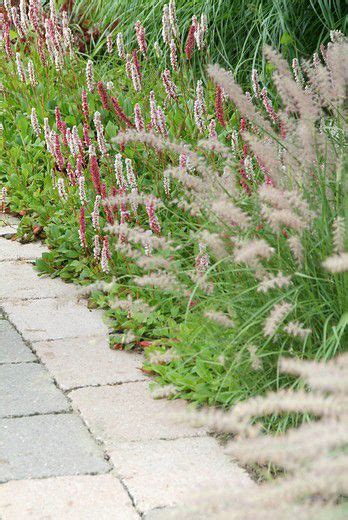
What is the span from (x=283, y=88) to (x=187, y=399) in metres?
0.96

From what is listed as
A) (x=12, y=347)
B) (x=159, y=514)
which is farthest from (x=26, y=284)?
(x=159, y=514)

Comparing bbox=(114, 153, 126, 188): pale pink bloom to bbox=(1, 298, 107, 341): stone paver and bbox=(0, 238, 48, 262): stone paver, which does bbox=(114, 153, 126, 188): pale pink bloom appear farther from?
bbox=(0, 238, 48, 262): stone paver

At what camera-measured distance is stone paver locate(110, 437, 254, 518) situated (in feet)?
6.97

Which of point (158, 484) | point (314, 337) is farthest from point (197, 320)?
point (158, 484)

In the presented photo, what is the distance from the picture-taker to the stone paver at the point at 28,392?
2.65 meters

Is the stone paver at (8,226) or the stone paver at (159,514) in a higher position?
the stone paver at (159,514)

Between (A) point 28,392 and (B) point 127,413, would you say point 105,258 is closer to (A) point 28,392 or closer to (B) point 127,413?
(A) point 28,392

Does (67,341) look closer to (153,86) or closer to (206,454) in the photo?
(206,454)

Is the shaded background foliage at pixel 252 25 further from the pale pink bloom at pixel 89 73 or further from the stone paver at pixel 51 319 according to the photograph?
the stone paver at pixel 51 319

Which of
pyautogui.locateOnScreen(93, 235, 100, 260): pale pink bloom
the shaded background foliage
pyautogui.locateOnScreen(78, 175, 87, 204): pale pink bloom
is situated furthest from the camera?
the shaded background foliage

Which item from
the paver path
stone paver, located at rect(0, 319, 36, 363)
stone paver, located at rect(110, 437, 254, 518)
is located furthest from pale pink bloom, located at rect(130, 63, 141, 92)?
stone paver, located at rect(110, 437, 254, 518)

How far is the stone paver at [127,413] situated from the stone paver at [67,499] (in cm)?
25

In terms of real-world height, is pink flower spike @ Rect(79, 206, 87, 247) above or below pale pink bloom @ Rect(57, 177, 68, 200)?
below

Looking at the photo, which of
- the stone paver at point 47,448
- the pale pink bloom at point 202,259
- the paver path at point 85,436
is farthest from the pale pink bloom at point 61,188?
the stone paver at point 47,448
